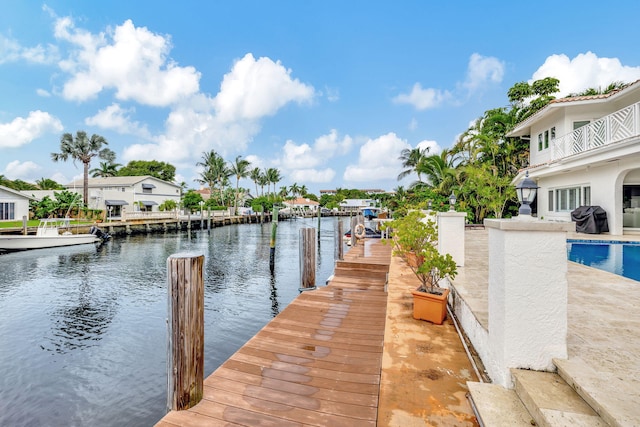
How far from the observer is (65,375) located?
237 inches

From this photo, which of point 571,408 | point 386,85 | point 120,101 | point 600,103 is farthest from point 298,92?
point 571,408

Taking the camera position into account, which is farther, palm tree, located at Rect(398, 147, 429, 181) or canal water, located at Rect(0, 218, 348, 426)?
palm tree, located at Rect(398, 147, 429, 181)

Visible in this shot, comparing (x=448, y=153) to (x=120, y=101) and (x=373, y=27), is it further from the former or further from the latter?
(x=120, y=101)

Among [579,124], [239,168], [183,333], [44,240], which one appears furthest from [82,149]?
[579,124]

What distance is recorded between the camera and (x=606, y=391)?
198 cm

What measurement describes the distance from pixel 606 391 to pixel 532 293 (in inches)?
27.0

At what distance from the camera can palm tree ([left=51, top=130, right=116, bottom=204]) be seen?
38.8 m

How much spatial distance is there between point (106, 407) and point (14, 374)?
8.72ft

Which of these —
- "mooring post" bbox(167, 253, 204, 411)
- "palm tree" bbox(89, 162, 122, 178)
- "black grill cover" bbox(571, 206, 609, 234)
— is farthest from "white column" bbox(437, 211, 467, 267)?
"palm tree" bbox(89, 162, 122, 178)

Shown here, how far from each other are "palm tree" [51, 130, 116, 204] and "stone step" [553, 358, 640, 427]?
156ft

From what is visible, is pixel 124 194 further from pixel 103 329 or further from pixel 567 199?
pixel 567 199

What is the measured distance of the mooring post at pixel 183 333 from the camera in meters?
3.02

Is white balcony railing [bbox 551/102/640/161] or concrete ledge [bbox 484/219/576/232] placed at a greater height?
white balcony railing [bbox 551/102/640/161]

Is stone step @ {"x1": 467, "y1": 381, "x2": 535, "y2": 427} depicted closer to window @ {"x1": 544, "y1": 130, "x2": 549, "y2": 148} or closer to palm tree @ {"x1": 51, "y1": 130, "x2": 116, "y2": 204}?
window @ {"x1": 544, "y1": 130, "x2": 549, "y2": 148}
